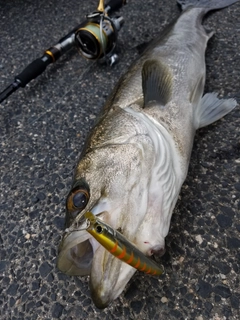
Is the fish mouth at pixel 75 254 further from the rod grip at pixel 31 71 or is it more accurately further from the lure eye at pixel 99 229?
the rod grip at pixel 31 71

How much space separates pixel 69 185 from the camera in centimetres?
211

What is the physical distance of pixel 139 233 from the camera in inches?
55.4

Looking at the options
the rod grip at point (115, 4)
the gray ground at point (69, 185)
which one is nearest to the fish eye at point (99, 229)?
the gray ground at point (69, 185)

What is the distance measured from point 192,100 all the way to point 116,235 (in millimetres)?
1175

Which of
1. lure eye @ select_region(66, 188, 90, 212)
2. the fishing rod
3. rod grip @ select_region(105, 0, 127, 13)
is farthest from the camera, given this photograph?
rod grip @ select_region(105, 0, 127, 13)

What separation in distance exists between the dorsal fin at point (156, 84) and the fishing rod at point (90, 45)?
1.98 ft

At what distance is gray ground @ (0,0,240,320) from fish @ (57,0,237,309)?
21 cm

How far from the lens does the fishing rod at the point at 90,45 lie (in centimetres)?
254

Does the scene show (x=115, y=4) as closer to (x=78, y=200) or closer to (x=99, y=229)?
(x=78, y=200)

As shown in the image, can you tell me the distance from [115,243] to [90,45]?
1.87 m

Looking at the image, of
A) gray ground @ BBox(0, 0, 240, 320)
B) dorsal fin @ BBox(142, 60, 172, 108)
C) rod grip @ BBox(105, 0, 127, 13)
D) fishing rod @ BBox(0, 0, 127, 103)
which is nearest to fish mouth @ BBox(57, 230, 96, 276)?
gray ground @ BBox(0, 0, 240, 320)

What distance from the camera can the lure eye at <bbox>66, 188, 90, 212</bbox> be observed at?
4.63ft

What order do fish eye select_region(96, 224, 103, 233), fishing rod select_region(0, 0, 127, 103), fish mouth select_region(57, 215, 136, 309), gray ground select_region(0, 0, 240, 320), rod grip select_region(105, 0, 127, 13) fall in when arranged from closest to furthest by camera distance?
fish eye select_region(96, 224, 103, 233) < fish mouth select_region(57, 215, 136, 309) < gray ground select_region(0, 0, 240, 320) < fishing rod select_region(0, 0, 127, 103) < rod grip select_region(105, 0, 127, 13)

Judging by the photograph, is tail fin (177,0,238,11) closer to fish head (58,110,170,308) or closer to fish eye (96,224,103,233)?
fish head (58,110,170,308)
